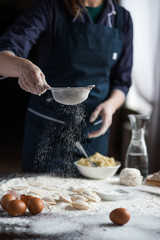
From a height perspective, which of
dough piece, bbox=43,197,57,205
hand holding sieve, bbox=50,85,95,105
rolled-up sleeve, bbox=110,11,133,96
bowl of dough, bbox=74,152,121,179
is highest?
rolled-up sleeve, bbox=110,11,133,96

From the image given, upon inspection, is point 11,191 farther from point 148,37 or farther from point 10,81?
point 10,81

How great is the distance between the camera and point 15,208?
1119 millimetres

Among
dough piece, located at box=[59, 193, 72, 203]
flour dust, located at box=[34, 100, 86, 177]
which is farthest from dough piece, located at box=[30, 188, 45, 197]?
flour dust, located at box=[34, 100, 86, 177]

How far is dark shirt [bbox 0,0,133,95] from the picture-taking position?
174 centimetres

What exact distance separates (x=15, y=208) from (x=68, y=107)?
2.71 feet

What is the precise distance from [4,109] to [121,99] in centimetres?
533

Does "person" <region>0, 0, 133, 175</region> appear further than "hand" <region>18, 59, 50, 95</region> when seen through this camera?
Yes

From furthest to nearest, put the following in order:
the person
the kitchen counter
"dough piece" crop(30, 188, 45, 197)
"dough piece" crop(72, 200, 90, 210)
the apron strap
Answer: the apron strap
the person
"dough piece" crop(30, 188, 45, 197)
"dough piece" crop(72, 200, 90, 210)
the kitchen counter

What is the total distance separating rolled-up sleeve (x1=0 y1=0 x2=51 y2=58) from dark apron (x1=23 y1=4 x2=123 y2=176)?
0.10m

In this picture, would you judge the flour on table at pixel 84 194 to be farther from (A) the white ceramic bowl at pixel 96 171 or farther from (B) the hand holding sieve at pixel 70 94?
(B) the hand holding sieve at pixel 70 94

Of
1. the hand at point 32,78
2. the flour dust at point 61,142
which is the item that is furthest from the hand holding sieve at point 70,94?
the flour dust at point 61,142

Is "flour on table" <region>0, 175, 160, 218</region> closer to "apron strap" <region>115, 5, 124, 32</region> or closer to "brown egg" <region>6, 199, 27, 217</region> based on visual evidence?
"brown egg" <region>6, 199, 27, 217</region>

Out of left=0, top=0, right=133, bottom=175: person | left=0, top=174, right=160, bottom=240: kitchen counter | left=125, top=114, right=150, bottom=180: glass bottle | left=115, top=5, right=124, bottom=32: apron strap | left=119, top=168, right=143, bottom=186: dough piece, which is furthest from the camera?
left=115, top=5, right=124, bottom=32: apron strap

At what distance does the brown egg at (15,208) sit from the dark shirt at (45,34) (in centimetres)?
78
